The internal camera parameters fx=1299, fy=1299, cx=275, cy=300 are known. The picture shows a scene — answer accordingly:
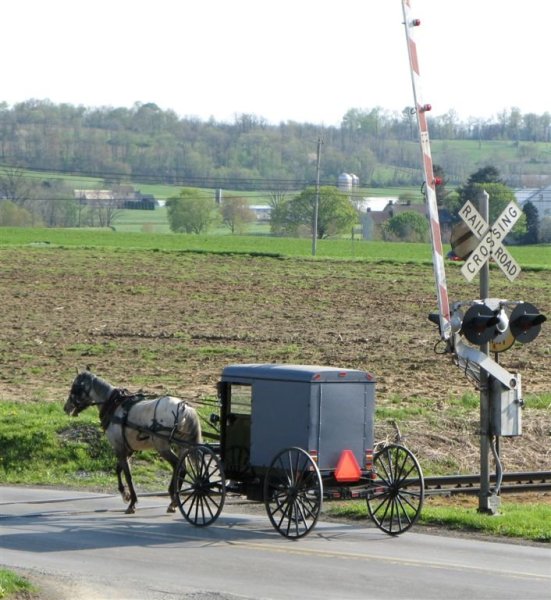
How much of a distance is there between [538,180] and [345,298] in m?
136

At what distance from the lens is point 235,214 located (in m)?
136

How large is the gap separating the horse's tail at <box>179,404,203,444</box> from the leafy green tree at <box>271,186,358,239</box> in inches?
3650

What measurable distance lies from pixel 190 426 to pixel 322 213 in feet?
318

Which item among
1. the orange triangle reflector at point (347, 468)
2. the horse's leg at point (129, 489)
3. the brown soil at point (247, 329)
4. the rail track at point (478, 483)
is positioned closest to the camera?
the orange triangle reflector at point (347, 468)

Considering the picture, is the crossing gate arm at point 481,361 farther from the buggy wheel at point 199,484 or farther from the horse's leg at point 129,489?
the horse's leg at point 129,489

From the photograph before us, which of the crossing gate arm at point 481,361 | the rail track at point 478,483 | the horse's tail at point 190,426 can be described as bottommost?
the rail track at point 478,483

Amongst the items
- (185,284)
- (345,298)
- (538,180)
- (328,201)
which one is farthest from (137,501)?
Result: (538,180)

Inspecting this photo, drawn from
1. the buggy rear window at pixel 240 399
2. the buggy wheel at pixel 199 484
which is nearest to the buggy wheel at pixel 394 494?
the buggy rear window at pixel 240 399

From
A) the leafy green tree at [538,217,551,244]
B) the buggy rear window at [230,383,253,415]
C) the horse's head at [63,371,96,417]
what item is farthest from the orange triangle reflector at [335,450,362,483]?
the leafy green tree at [538,217,551,244]

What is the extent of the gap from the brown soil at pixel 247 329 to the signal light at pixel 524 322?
4267 millimetres

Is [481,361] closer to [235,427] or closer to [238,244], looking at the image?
[235,427]

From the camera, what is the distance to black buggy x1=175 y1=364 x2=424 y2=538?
14289 mm

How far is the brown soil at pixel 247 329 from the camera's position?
2283 centimetres

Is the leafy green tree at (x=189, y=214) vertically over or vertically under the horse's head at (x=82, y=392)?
over
